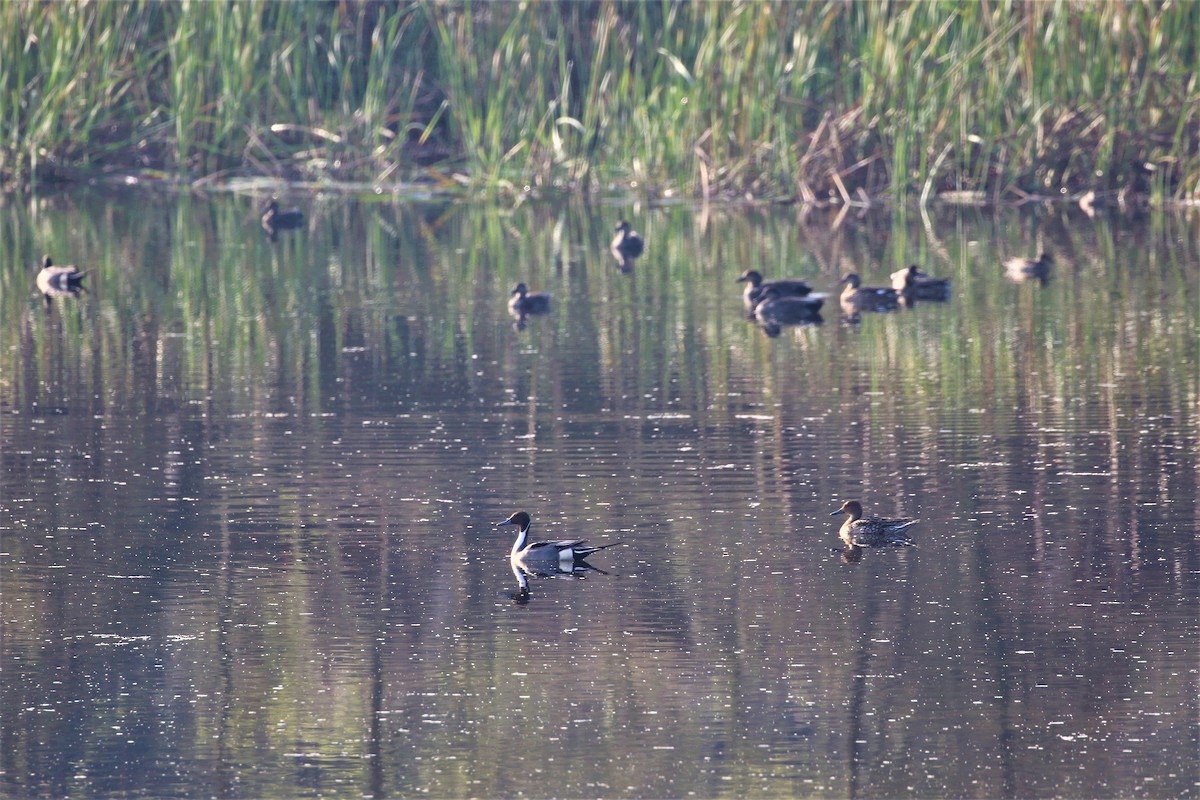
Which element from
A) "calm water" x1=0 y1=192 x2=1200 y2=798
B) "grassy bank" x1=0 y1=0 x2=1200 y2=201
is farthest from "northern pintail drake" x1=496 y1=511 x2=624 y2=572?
"grassy bank" x1=0 y1=0 x2=1200 y2=201

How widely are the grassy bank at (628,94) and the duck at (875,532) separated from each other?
54.1 ft

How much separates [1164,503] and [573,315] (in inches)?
355

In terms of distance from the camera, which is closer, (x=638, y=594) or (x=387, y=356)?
(x=638, y=594)

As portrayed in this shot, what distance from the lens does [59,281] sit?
73.2 ft

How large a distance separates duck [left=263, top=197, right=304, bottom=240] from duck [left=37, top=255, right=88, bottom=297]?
565cm

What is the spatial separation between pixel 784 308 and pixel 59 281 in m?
6.83

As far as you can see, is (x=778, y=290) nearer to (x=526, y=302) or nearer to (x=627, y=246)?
(x=526, y=302)

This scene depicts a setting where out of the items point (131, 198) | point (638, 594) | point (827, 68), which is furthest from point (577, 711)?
point (131, 198)

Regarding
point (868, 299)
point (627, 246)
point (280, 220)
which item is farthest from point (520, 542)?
point (280, 220)

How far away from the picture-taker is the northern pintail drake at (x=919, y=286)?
21.5m

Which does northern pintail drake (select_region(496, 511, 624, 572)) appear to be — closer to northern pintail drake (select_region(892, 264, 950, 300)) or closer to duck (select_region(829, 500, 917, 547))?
duck (select_region(829, 500, 917, 547))

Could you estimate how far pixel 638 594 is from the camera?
10484mm

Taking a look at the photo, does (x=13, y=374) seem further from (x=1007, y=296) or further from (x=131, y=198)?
(x=131, y=198)

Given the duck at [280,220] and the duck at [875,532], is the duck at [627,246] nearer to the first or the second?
the duck at [280,220]
